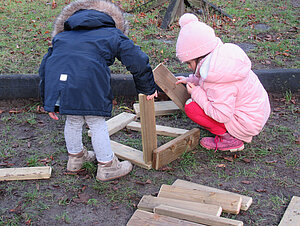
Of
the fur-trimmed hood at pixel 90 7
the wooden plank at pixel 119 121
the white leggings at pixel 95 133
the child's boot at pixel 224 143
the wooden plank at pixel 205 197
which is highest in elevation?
the fur-trimmed hood at pixel 90 7

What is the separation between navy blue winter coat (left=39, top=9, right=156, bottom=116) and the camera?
2549mm

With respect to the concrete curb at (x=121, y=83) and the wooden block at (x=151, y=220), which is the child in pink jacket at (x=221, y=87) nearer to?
the wooden block at (x=151, y=220)

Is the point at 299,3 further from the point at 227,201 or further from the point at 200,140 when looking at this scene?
the point at 227,201

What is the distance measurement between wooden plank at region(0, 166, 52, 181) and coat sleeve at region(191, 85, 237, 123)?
5.05ft

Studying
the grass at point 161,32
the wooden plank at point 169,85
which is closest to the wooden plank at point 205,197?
the wooden plank at point 169,85

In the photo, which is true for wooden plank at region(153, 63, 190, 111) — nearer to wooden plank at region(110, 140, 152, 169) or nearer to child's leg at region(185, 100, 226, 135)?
child's leg at region(185, 100, 226, 135)

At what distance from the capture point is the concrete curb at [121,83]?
443 cm

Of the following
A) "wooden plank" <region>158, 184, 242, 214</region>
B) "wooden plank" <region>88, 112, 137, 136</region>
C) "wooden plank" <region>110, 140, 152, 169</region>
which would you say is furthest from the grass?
"wooden plank" <region>158, 184, 242, 214</region>

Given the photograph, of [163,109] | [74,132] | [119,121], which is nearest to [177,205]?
[74,132]

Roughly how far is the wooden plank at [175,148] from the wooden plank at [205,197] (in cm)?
40

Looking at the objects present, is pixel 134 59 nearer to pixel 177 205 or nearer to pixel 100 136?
pixel 100 136

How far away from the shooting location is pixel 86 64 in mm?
2551

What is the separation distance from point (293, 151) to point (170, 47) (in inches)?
119

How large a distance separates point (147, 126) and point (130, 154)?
1.45 feet
